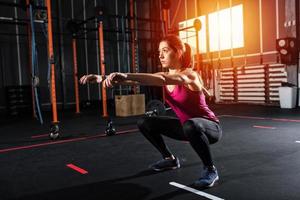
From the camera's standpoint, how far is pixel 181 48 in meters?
1.99

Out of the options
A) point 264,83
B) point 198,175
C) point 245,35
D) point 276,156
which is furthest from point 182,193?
point 245,35

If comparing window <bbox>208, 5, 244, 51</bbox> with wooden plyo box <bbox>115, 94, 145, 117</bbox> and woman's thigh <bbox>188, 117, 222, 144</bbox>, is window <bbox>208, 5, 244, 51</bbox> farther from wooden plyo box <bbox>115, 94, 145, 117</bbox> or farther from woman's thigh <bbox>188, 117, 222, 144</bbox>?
woman's thigh <bbox>188, 117, 222, 144</bbox>

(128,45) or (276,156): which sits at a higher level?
(128,45)

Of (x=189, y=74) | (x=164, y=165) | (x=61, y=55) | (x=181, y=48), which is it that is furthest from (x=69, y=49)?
(x=189, y=74)

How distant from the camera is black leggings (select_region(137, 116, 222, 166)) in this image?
1897 mm

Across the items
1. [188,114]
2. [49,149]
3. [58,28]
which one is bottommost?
[49,149]

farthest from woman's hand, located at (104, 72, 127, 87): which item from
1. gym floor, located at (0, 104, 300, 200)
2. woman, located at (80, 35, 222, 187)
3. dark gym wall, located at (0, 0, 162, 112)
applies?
dark gym wall, located at (0, 0, 162, 112)

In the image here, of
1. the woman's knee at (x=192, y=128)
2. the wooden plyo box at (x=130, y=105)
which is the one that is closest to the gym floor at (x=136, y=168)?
the woman's knee at (x=192, y=128)

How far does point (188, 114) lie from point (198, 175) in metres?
0.49

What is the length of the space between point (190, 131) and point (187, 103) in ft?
0.62

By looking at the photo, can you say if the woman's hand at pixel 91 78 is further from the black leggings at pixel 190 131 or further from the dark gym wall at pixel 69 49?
the dark gym wall at pixel 69 49

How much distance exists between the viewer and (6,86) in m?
7.60

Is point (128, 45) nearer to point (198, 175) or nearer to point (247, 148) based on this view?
point (247, 148)

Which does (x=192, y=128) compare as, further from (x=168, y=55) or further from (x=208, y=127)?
(x=168, y=55)
